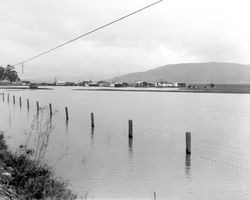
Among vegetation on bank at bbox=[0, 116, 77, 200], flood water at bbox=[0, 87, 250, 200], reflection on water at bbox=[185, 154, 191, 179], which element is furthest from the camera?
reflection on water at bbox=[185, 154, 191, 179]

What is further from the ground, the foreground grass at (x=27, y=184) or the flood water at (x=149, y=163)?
the foreground grass at (x=27, y=184)

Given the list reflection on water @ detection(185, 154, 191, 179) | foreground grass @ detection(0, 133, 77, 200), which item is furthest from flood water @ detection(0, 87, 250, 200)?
foreground grass @ detection(0, 133, 77, 200)

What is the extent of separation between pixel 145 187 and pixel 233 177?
554 cm

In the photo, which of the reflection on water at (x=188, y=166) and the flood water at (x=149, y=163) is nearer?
the flood water at (x=149, y=163)

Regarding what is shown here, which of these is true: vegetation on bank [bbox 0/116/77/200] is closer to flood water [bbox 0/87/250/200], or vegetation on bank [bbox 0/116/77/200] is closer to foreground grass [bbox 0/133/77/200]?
foreground grass [bbox 0/133/77/200]

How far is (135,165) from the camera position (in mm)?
23141

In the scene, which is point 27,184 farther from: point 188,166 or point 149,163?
point 188,166

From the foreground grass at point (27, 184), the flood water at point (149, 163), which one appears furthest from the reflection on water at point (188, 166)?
the foreground grass at point (27, 184)

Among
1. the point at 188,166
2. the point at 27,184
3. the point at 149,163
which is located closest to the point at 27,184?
the point at 27,184

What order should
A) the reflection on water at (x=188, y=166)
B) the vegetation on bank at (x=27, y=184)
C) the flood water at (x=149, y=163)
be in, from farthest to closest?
the reflection on water at (x=188, y=166)
the flood water at (x=149, y=163)
the vegetation on bank at (x=27, y=184)

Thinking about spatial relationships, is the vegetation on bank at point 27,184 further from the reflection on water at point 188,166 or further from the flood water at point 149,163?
the reflection on water at point 188,166

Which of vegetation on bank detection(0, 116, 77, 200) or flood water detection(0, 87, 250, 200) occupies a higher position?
vegetation on bank detection(0, 116, 77, 200)

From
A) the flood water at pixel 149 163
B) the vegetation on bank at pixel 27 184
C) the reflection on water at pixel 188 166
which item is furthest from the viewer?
the reflection on water at pixel 188 166

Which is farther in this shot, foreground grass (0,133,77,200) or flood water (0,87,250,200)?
flood water (0,87,250,200)
